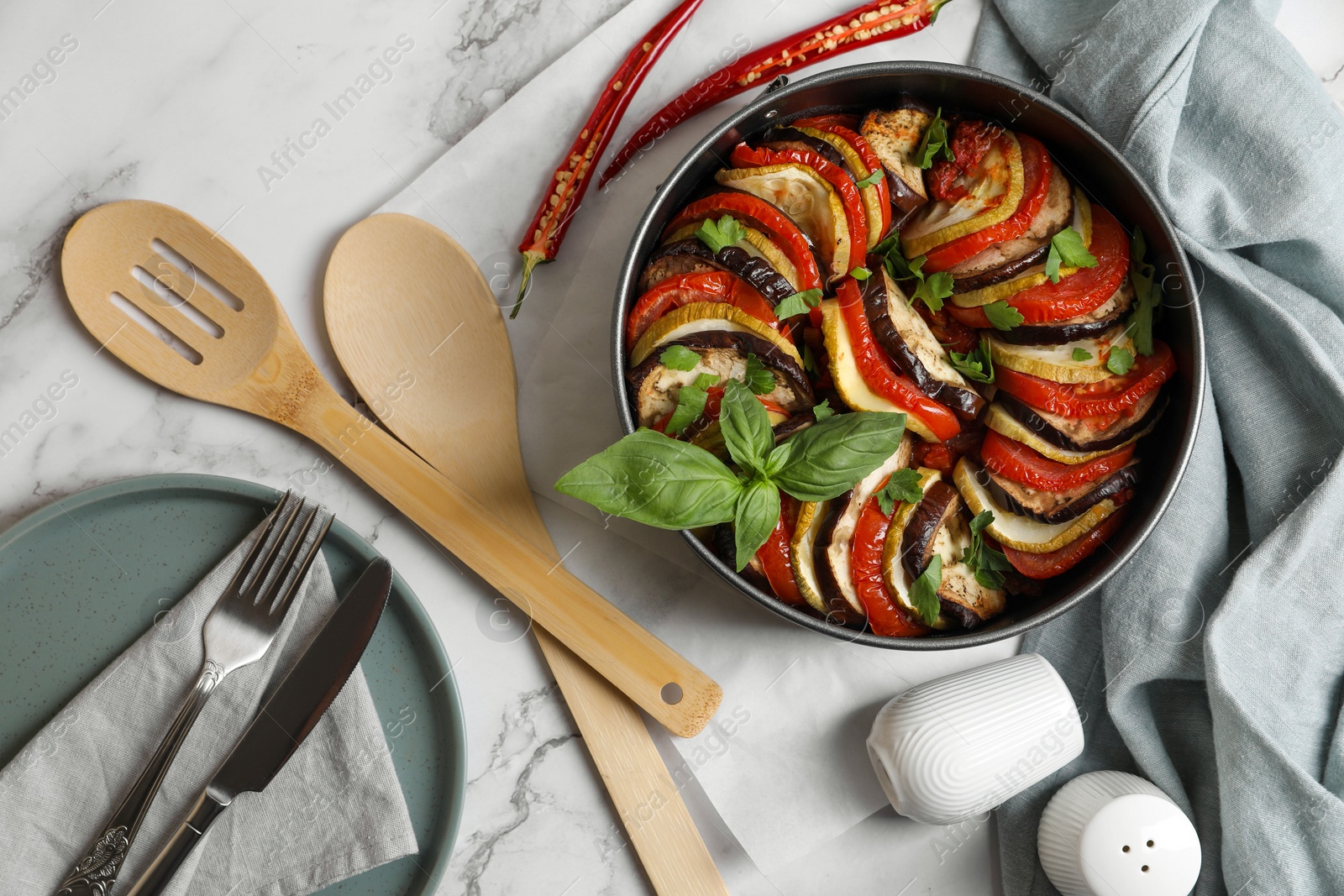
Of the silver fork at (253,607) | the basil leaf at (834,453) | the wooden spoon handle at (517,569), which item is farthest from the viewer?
the wooden spoon handle at (517,569)

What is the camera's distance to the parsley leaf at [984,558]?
158 centimetres

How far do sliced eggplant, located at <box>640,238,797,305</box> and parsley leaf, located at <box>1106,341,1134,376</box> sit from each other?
60cm

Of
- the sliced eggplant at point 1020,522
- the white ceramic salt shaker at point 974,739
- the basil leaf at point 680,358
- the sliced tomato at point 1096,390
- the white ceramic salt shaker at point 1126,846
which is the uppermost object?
the basil leaf at point 680,358

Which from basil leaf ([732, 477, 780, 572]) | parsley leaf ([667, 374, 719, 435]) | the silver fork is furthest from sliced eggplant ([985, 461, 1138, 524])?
the silver fork

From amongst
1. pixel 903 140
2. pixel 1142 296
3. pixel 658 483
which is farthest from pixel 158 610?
pixel 1142 296

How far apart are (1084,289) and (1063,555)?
496mm

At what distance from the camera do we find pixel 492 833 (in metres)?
1.90

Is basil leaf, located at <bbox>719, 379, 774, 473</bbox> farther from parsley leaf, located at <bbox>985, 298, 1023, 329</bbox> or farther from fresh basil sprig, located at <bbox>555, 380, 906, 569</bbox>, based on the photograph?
parsley leaf, located at <bbox>985, 298, 1023, 329</bbox>

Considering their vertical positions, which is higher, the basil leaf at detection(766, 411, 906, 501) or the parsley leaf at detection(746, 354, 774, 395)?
the parsley leaf at detection(746, 354, 774, 395)

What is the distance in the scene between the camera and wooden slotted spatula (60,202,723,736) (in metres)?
1.81

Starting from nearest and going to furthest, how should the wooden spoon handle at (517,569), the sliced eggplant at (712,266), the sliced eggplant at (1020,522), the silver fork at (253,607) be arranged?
the sliced eggplant at (712,266), the sliced eggplant at (1020,522), the silver fork at (253,607), the wooden spoon handle at (517,569)

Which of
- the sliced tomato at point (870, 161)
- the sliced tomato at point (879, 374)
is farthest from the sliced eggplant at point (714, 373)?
the sliced tomato at point (870, 161)

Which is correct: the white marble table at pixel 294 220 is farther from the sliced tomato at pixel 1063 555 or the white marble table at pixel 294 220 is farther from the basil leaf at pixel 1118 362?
the basil leaf at pixel 1118 362

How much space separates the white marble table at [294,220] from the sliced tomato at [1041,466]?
2.94 feet
